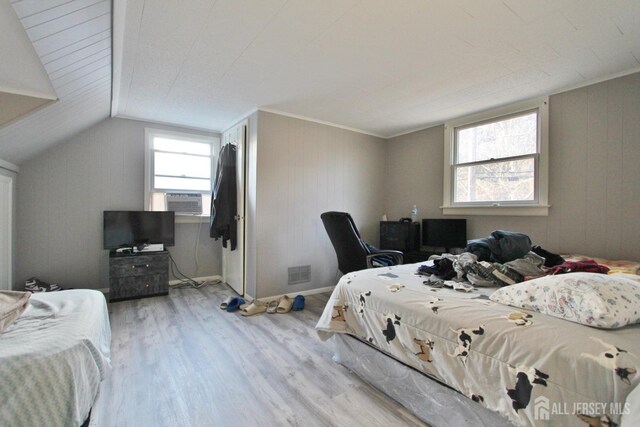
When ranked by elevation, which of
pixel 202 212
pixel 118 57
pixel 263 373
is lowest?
pixel 263 373

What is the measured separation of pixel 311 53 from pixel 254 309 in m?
2.56

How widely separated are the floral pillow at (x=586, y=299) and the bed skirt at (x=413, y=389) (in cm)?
51

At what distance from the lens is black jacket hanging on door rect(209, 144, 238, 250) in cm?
369

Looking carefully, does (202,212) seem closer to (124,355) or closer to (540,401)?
(124,355)

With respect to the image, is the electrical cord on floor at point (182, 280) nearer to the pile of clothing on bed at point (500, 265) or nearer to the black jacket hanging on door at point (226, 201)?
the black jacket hanging on door at point (226, 201)

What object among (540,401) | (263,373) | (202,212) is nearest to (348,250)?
(263,373)

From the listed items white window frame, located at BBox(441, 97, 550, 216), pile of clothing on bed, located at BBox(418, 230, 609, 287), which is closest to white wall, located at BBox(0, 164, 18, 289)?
pile of clothing on bed, located at BBox(418, 230, 609, 287)

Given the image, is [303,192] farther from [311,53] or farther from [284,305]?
[311,53]

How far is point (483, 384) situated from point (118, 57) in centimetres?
324

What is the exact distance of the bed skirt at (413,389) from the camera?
1252mm

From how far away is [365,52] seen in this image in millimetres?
2145

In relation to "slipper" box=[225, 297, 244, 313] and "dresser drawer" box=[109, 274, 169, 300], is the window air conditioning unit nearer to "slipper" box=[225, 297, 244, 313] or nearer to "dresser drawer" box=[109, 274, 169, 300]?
"dresser drawer" box=[109, 274, 169, 300]

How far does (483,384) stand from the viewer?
1.15 meters

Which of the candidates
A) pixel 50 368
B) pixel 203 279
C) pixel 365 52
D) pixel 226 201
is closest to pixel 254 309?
pixel 226 201
